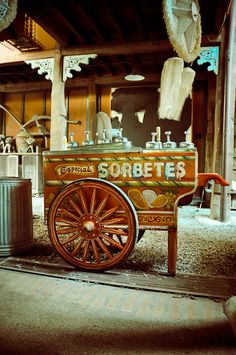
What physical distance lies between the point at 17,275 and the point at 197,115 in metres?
7.54

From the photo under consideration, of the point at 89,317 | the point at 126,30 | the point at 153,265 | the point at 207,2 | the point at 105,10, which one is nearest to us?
the point at 89,317

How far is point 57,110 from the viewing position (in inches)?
266

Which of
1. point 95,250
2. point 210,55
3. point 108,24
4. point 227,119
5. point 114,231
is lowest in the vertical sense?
point 95,250

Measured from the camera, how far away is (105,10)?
590 centimetres

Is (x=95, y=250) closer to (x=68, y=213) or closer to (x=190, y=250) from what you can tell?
(x=68, y=213)

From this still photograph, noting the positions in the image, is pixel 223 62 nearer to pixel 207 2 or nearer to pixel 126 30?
pixel 207 2

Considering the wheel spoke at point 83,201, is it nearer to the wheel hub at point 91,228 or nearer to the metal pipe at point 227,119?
the wheel hub at point 91,228

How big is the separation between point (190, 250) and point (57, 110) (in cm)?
477

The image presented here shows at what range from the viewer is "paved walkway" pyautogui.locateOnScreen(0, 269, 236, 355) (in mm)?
1552

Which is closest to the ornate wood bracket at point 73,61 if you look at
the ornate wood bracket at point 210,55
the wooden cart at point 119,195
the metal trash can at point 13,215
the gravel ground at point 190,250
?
the ornate wood bracket at point 210,55

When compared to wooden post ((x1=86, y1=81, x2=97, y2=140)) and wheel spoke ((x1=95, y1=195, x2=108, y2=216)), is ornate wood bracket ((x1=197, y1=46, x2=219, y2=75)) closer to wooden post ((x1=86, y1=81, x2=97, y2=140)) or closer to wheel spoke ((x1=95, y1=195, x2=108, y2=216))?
wooden post ((x1=86, y1=81, x2=97, y2=140))

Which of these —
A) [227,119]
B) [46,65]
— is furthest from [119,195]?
[46,65]

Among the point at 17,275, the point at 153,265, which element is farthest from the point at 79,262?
the point at 153,265

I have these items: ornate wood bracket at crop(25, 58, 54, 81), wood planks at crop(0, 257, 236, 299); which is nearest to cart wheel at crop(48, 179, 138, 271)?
wood planks at crop(0, 257, 236, 299)
